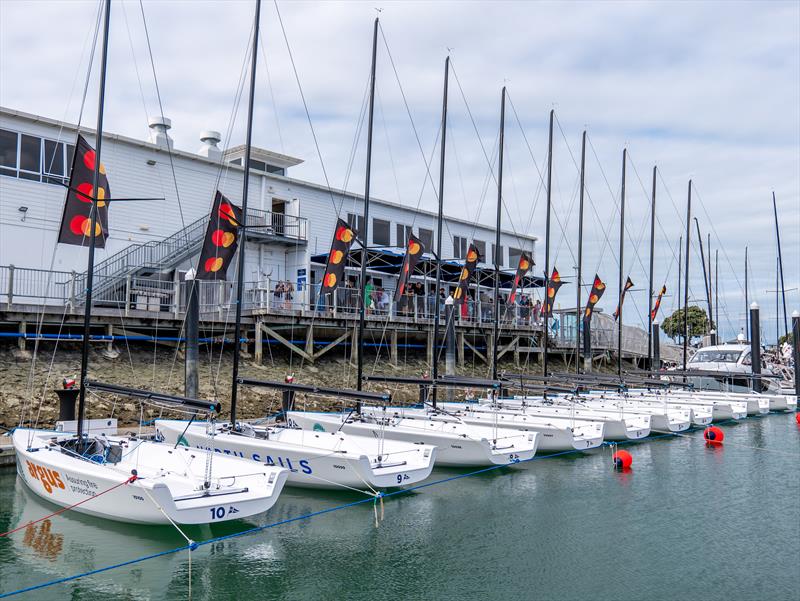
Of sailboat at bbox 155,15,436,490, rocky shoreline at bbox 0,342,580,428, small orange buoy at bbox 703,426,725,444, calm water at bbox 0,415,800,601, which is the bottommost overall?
calm water at bbox 0,415,800,601

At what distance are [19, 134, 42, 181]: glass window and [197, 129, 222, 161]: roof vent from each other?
8.17 metres

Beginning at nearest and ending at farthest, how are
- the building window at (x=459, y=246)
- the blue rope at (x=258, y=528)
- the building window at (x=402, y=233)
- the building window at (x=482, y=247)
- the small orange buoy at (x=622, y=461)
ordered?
the blue rope at (x=258, y=528)
the small orange buoy at (x=622, y=461)
the building window at (x=402, y=233)
the building window at (x=459, y=246)
the building window at (x=482, y=247)

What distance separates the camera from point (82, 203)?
13516mm

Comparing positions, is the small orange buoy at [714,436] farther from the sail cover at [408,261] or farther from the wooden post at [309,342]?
the wooden post at [309,342]

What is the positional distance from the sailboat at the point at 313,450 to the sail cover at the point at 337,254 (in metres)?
3.95

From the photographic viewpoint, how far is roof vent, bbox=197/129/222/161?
101 ft

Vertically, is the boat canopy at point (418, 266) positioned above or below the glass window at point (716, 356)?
above

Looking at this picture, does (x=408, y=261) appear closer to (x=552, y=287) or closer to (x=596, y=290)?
(x=552, y=287)

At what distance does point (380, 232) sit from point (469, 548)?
2630 centimetres

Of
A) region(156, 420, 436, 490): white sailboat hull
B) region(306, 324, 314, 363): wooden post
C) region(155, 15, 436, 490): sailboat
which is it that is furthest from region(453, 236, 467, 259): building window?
region(156, 420, 436, 490): white sailboat hull

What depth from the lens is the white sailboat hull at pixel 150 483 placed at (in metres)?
10.4

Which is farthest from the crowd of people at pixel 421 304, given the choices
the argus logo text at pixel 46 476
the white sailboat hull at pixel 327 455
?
the argus logo text at pixel 46 476

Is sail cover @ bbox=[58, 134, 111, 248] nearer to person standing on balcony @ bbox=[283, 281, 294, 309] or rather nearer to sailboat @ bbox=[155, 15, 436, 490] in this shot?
sailboat @ bbox=[155, 15, 436, 490]

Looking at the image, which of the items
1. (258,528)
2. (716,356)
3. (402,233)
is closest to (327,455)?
(258,528)
